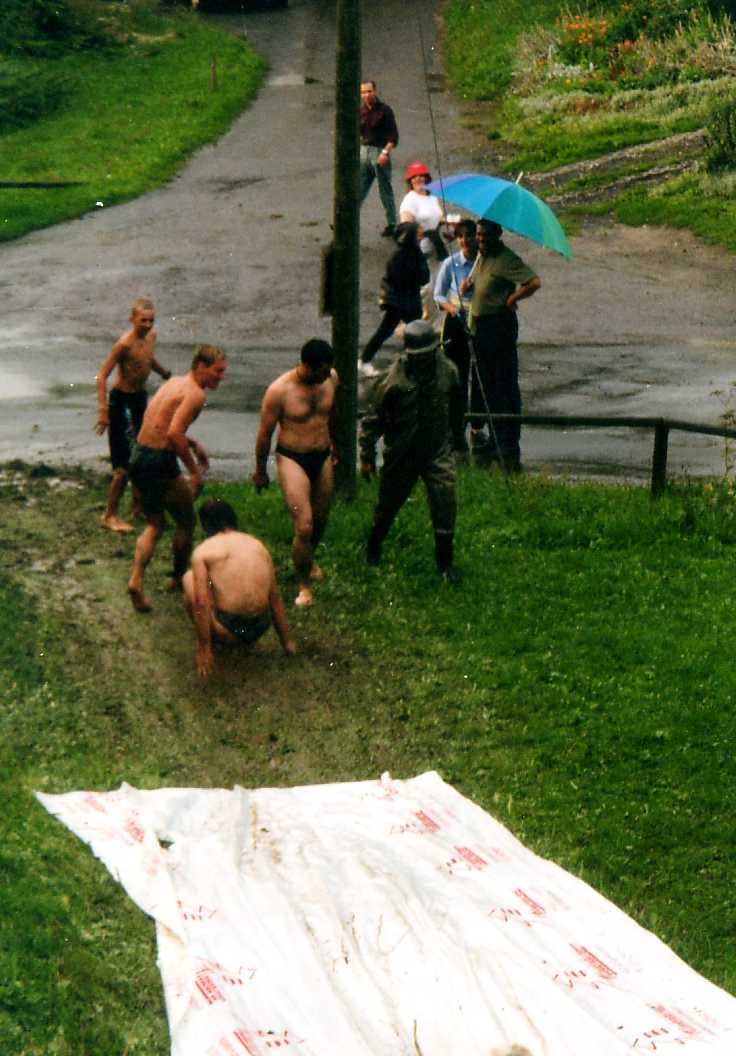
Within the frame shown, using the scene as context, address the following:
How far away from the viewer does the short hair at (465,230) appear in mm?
14852

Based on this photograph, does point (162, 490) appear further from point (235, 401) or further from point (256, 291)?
point (256, 291)

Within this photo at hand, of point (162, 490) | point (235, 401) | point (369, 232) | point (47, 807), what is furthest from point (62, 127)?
point (47, 807)

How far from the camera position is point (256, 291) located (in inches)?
875

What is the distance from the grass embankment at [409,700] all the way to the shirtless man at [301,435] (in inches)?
29.9

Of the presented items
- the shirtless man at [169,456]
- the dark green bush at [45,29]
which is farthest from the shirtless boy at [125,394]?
the dark green bush at [45,29]

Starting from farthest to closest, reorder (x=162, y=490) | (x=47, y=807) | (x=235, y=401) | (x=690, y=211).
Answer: (x=690, y=211)
(x=235, y=401)
(x=162, y=490)
(x=47, y=807)

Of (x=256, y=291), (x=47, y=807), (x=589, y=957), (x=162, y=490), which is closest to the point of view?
(x=589, y=957)

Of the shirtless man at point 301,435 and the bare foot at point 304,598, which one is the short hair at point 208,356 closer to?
the shirtless man at point 301,435

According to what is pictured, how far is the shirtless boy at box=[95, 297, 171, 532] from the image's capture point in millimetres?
13164

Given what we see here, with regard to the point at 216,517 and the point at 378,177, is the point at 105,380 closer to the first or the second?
the point at 216,517

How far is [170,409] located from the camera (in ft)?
37.8

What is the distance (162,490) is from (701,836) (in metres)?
4.42

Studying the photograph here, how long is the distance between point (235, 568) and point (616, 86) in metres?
23.5

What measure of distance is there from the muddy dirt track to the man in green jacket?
10.1 feet
